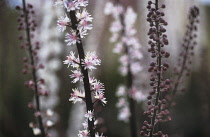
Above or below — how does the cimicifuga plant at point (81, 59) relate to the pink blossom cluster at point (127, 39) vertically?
below

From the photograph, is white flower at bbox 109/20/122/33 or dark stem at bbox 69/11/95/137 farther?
white flower at bbox 109/20/122/33

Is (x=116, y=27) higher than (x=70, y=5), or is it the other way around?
(x=116, y=27)

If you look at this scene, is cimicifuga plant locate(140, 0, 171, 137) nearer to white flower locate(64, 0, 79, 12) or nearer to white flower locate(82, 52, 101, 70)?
white flower locate(82, 52, 101, 70)

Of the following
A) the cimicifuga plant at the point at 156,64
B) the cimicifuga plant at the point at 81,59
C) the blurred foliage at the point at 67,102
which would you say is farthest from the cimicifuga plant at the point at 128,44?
the cimicifuga plant at the point at 81,59

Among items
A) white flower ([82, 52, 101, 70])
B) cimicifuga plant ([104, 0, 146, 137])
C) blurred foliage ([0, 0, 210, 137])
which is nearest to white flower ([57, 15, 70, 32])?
white flower ([82, 52, 101, 70])

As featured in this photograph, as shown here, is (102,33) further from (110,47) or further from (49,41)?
(110,47)

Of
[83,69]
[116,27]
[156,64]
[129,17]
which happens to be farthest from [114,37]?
[83,69]

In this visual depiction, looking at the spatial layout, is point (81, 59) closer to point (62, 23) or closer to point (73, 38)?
point (73, 38)

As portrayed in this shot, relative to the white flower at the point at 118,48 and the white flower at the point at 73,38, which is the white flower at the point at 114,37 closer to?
the white flower at the point at 118,48

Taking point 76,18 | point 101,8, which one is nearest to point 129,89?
point 76,18

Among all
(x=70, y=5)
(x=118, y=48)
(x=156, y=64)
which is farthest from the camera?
(x=118, y=48)

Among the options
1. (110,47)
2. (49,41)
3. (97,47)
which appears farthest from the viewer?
(110,47)
